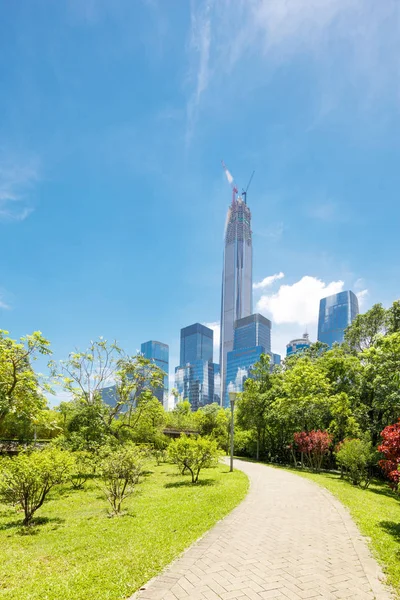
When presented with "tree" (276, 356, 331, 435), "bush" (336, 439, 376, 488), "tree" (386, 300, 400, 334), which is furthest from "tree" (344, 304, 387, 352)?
"bush" (336, 439, 376, 488)

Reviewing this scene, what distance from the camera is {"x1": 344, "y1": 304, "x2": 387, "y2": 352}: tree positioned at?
26.4 m

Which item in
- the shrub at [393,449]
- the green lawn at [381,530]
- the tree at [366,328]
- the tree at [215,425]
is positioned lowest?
the tree at [215,425]

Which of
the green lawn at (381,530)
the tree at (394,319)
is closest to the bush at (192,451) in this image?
the green lawn at (381,530)

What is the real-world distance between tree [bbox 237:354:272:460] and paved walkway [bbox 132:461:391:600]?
2131cm

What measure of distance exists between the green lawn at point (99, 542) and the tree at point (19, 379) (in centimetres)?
313

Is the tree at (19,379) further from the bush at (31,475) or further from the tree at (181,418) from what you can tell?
the tree at (181,418)

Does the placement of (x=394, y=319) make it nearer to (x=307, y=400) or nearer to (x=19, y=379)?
(x=307, y=400)

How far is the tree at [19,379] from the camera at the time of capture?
1062 centimetres

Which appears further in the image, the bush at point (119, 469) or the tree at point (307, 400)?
the tree at point (307, 400)

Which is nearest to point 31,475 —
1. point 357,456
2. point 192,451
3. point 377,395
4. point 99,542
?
point 99,542

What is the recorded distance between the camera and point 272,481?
14414 millimetres

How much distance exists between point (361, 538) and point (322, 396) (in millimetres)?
16386

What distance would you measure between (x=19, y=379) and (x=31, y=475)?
133 inches

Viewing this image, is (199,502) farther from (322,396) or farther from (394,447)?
(322,396)
